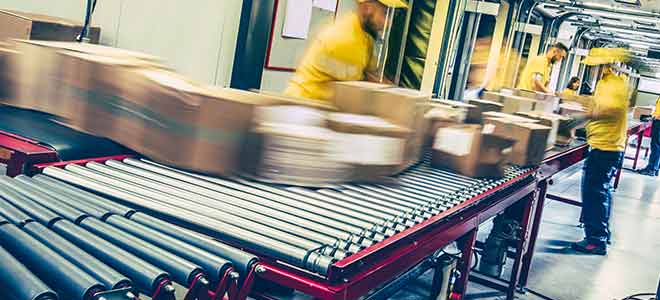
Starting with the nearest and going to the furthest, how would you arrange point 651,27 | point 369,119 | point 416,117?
point 369,119
point 416,117
point 651,27

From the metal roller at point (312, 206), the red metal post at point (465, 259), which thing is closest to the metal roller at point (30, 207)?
the metal roller at point (312, 206)

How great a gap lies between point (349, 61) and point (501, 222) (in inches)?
62.3

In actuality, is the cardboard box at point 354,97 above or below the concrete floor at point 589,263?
above

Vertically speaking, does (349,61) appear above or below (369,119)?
above

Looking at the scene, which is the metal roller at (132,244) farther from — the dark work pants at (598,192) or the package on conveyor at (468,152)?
the dark work pants at (598,192)

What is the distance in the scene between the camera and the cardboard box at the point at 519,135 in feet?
9.95

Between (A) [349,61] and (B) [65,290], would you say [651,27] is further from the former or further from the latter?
(B) [65,290]

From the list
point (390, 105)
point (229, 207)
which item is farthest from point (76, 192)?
point (390, 105)

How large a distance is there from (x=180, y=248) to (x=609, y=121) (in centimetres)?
476

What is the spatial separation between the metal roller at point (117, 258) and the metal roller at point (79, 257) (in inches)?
0.9

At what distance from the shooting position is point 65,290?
0.96 metres

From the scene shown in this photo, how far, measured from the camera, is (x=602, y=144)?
5.18 metres

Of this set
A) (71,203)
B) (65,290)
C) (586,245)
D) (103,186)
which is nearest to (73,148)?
(103,186)

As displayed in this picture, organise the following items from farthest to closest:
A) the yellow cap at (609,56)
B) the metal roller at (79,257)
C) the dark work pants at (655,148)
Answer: the dark work pants at (655,148), the yellow cap at (609,56), the metal roller at (79,257)
